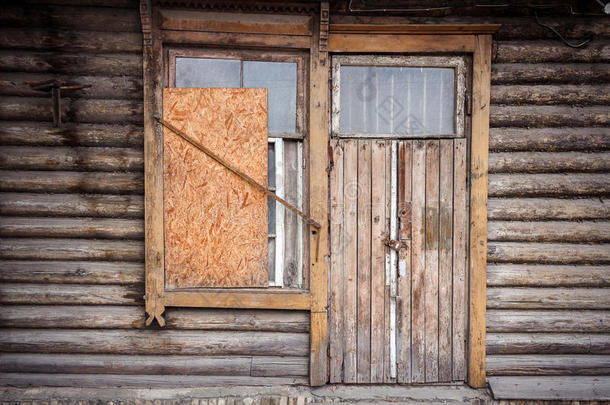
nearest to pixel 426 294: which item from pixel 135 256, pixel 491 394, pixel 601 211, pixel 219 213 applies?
pixel 491 394

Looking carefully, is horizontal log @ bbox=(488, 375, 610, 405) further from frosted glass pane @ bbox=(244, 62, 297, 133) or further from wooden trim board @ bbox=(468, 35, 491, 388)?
frosted glass pane @ bbox=(244, 62, 297, 133)

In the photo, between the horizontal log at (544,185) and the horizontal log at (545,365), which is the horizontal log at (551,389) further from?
the horizontal log at (544,185)

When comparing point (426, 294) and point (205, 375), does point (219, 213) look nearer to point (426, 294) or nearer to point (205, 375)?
point (205, 375)

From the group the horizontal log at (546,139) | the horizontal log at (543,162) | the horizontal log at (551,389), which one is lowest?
the horizontal log at (551,389)

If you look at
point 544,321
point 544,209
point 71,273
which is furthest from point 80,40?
point 544,321

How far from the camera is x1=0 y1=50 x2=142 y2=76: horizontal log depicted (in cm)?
297

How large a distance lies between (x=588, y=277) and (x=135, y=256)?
13.0 ft

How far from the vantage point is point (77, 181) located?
3.01 m

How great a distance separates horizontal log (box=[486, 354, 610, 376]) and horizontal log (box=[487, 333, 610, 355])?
0.19ft

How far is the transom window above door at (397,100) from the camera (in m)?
3.09

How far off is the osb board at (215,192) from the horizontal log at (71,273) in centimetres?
33

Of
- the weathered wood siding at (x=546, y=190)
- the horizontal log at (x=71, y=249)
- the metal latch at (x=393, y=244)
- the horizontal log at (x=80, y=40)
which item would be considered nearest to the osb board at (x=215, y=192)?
the horizontal log at (x=71, y=249)

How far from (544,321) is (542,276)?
40 cm

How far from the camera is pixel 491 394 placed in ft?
9.80
